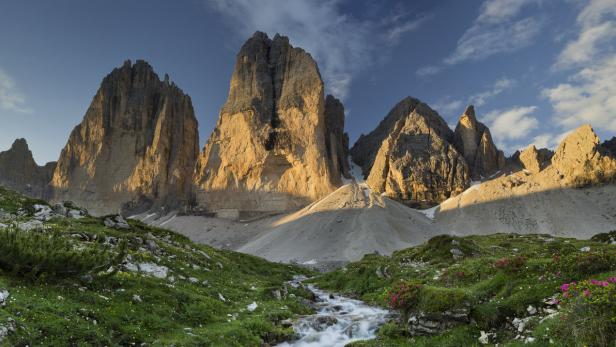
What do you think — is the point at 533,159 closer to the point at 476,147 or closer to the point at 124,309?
the point at 476,147

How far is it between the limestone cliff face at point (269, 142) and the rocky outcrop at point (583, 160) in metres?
86.2

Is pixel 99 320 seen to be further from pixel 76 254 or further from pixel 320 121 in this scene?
pixel 320 121

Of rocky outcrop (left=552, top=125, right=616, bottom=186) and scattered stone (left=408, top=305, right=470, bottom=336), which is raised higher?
rocky outcrop (left=552, top=125, right=616, bottom=186)

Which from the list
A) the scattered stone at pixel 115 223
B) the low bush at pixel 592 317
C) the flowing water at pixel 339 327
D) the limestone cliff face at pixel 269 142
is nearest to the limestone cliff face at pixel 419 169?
the limestone cliff face at pixel 269 142

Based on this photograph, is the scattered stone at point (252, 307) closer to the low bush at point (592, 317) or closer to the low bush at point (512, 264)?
the low bush at point (512, 264)

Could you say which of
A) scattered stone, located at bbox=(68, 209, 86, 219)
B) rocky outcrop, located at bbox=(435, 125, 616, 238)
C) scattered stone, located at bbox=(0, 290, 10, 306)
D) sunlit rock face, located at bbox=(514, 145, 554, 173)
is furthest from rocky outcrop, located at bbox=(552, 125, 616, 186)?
scattered stone, located at bbox=(0, 290, 10, 306)

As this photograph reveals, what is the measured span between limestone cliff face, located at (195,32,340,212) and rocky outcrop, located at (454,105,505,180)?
63.8 meters

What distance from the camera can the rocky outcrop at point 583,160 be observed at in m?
141

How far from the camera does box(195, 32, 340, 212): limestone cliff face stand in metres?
162

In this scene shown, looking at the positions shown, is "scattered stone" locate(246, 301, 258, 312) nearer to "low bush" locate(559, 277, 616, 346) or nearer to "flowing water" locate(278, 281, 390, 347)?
"flowing water" locate(278, 281, 390, 347)

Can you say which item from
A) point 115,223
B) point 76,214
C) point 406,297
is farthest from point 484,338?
point 76,214

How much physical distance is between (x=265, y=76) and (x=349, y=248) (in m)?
109

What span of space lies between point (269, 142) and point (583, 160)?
121m

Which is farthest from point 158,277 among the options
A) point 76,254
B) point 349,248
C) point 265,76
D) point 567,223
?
point 265,76
